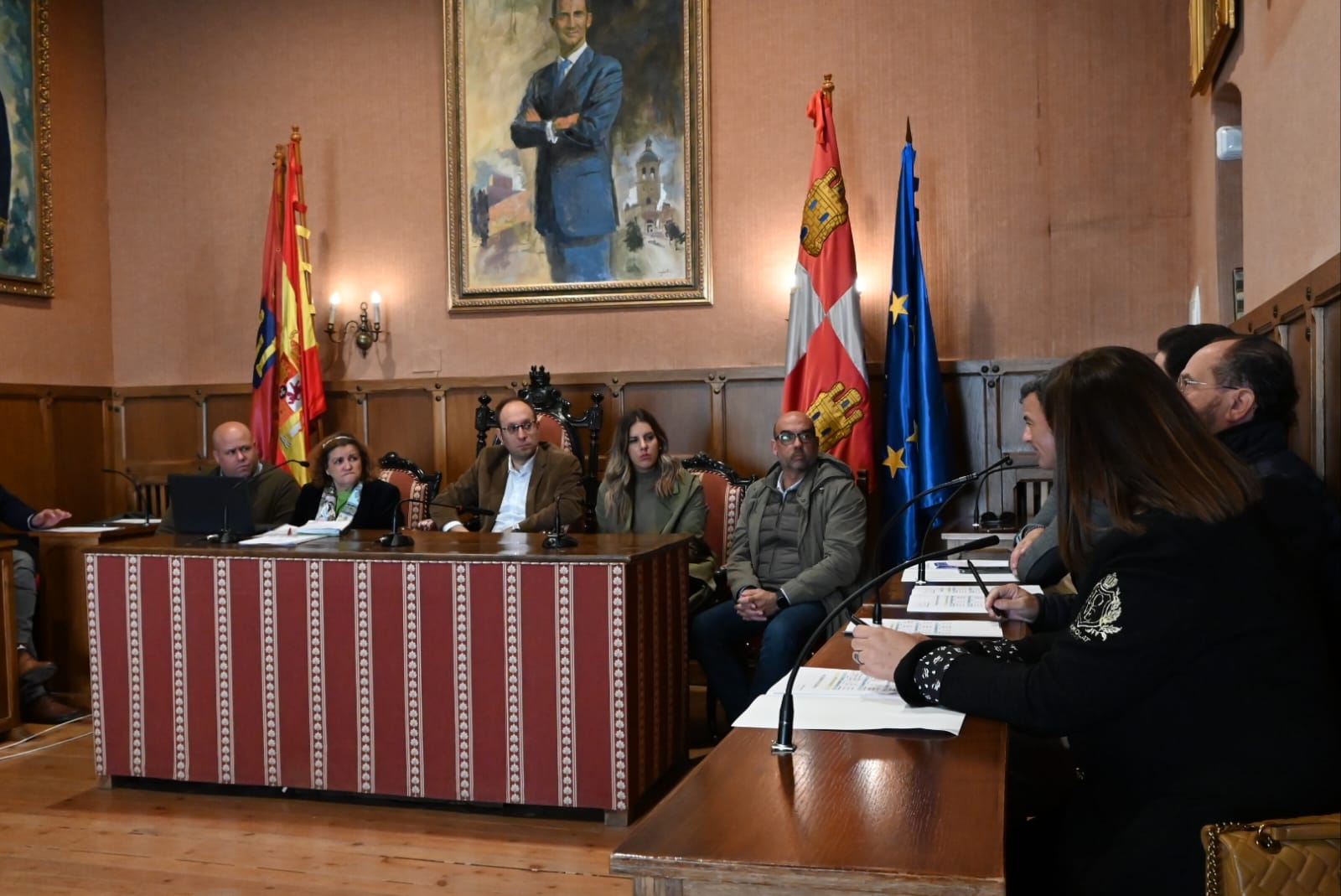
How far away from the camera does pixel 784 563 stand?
4.30m

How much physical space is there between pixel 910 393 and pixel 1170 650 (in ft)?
12.1

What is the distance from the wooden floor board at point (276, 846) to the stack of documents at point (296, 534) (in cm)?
83

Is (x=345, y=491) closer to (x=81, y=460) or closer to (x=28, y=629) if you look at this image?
(x=28, y=629)

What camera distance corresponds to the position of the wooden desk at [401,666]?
340cm

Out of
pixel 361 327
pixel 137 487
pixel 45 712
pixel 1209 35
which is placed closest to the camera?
pixel 1209 35

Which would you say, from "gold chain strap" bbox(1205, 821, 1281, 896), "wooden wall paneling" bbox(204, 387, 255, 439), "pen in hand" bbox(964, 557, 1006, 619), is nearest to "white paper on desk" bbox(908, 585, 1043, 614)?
"pen in hand" bbox(964, 557, 1006, 619)

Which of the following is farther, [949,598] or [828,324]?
[828,324]

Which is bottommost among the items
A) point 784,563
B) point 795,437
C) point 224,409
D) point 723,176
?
point 784,563

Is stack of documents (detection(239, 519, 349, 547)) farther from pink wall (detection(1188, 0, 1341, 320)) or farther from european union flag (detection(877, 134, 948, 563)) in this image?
pink wall (detection(1188, 0, 1341, 320))

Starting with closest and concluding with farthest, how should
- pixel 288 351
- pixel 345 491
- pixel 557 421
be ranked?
pixel 345 491 → pixel 557 421 → pixel 288 351

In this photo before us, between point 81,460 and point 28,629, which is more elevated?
point 81,460

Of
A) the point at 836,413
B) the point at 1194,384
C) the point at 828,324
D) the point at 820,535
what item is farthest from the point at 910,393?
the point at 1194,384

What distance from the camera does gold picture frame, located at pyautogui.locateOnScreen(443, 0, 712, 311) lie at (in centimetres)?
567

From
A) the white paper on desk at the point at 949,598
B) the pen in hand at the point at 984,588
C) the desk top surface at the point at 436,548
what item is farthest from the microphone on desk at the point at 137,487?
the white paper on desk at the point at 949,598
